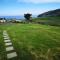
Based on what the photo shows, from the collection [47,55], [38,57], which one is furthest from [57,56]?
[38,57]

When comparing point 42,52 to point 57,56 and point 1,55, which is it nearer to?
point 57,56

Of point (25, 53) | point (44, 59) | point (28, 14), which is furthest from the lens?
point (28, 14)

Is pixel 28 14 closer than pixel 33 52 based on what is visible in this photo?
No

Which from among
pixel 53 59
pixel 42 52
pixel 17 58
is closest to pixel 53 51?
pixel 42 52

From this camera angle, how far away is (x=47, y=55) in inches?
266

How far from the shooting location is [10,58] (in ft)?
21.2

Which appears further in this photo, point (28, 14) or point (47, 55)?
point (28, 14)

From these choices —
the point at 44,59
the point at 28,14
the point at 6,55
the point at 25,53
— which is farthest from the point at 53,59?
the point at 28,14

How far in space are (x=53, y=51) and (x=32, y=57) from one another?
1.34 m

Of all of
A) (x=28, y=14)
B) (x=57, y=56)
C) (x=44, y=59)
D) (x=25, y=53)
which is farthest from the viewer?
(x=28, y=14)

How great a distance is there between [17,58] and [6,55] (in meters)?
0.71

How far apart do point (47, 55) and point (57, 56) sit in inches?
16.9

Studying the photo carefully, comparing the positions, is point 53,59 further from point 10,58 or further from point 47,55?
point 10,58

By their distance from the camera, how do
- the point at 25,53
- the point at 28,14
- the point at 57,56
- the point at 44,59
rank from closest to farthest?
1. the point at 44,59
2. the point at 57,56
3. the point at 25,53
4. the point at 28,14
